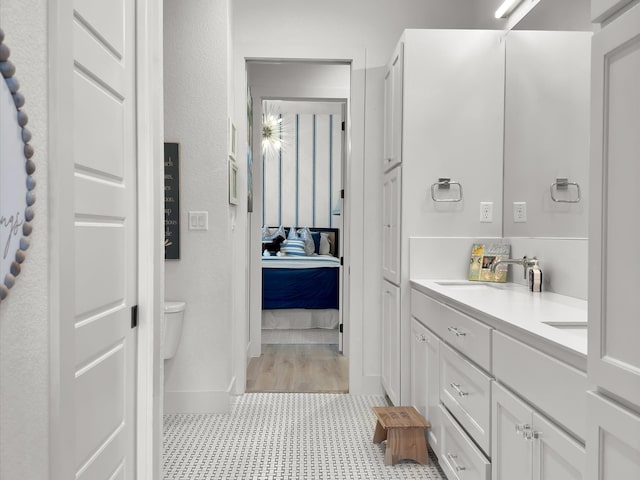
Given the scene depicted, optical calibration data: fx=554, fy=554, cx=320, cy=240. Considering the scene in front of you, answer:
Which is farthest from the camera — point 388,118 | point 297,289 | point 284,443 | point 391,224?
point 297,289

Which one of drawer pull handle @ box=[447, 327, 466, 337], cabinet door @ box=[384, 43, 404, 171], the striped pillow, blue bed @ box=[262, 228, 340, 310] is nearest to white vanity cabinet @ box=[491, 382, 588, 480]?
drawer pull handle @ box=[447, 327, 466, 337]

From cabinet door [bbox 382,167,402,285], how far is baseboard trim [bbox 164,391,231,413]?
4.25ft

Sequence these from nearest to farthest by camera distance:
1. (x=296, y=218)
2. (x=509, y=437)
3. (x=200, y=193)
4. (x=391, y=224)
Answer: (x=509, y=437) → (x=200, y=193) → (x=391, y=224) → (x=296, y=218)

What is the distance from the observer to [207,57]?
3.33m

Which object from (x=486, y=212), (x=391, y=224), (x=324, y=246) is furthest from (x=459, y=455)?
(x=324, y=246)

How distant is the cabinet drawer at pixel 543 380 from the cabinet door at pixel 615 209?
268mm

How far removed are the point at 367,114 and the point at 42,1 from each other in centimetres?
290

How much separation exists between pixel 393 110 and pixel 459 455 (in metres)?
2.08

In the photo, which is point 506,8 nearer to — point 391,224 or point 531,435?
point 391,224

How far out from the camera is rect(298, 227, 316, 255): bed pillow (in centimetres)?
800

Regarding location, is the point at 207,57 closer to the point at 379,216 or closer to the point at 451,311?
the point at 379,216

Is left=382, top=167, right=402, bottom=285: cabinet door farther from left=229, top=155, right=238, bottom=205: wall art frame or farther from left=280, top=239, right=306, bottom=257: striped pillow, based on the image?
left=280, top=239, right=306, bottom=257: striped pillow

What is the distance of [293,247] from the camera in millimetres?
7758

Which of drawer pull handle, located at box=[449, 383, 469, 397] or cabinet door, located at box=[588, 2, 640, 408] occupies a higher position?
cabinet door, located at box=[588, 2, 640, 408]
